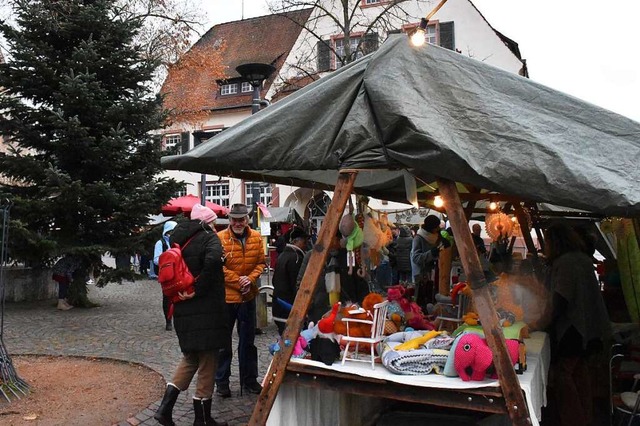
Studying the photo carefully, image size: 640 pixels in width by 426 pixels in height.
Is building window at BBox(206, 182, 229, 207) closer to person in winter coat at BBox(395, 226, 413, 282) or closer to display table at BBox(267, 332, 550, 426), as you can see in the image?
person in winter coat at BBox(395, 226, 413, 282)

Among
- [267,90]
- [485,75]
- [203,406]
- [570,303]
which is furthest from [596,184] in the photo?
[267,90]

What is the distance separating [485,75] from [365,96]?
892mm

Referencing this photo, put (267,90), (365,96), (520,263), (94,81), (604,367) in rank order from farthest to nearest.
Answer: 1. (267,90)
2. (94,81)
3. (520,263)
4. (604,367)
5. (365,96)

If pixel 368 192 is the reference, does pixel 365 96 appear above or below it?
above

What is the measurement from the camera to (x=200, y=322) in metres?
4.93

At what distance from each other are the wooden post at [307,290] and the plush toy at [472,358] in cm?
98

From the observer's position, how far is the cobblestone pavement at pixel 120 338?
5.70 meters

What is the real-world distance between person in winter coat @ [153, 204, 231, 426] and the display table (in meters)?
1.17

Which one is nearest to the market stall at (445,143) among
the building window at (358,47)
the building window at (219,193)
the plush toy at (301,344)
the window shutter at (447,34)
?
the plush toy at (301,344)

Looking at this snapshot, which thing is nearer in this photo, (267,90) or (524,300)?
(524,300)

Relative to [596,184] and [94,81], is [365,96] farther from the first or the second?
[94,81]

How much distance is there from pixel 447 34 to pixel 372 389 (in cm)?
2461

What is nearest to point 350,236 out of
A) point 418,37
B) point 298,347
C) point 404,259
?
point 298,347

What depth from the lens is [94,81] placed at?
38.2 ft
